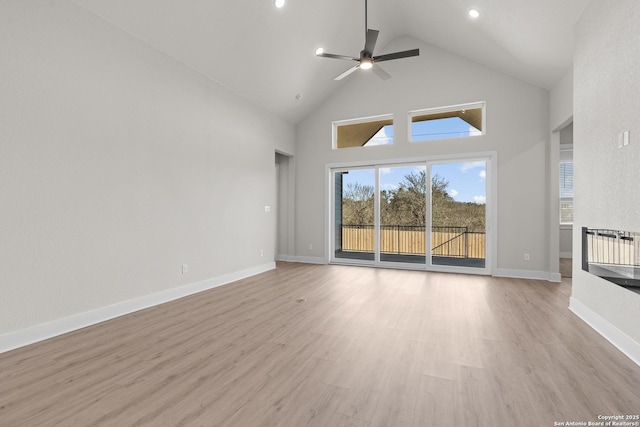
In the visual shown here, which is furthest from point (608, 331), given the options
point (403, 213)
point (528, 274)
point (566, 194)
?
point (566, 194)

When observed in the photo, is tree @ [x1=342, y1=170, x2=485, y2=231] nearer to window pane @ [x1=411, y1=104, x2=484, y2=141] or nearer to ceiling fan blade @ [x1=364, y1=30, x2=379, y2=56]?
window pane @ [x1=411, y1=104, x2=484, y2=141]

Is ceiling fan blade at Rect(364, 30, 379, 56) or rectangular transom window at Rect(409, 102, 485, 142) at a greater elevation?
ceiling fan blade at Rect(364, 30, 379, 56)

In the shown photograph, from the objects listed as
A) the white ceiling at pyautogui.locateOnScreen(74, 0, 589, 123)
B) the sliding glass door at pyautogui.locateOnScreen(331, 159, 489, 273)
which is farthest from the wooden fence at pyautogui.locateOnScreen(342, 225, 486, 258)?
the white ceiling at pyautogui.locateOnScreen(74, 0, 589, 123)

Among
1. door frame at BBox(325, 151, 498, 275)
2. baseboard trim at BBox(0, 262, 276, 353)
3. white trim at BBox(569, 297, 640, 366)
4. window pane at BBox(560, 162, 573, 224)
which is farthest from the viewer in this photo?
window pane at BBox(560, 162, 573, 224)

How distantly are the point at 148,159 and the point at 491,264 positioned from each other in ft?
19.3

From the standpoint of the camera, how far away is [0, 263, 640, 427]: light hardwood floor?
5.39 feet

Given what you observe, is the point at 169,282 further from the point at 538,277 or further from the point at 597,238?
the point at 538,277

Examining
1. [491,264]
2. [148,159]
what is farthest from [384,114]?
[148,159]

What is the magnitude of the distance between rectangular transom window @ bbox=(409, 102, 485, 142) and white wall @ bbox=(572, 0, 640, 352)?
88.3 inches

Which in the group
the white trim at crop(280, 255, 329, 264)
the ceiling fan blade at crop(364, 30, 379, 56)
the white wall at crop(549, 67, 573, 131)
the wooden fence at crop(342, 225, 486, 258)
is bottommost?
the white trim at crop(280, 255, 329, 264)

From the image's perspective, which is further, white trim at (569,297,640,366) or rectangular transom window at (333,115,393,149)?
rectangular transom window at (333,115,393,149)

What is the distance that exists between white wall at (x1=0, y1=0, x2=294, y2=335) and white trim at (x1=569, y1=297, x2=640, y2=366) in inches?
185

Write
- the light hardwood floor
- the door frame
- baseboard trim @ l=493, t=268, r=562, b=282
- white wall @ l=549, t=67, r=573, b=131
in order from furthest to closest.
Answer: the door frame
baseboard trim @ l=493, t=268, r=562, b=282
white wall @ l=549, t=67, r=573, b=131
the light hardwood floor

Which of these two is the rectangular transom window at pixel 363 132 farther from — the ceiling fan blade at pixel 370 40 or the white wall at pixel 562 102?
the white wall at pixel 562 102
